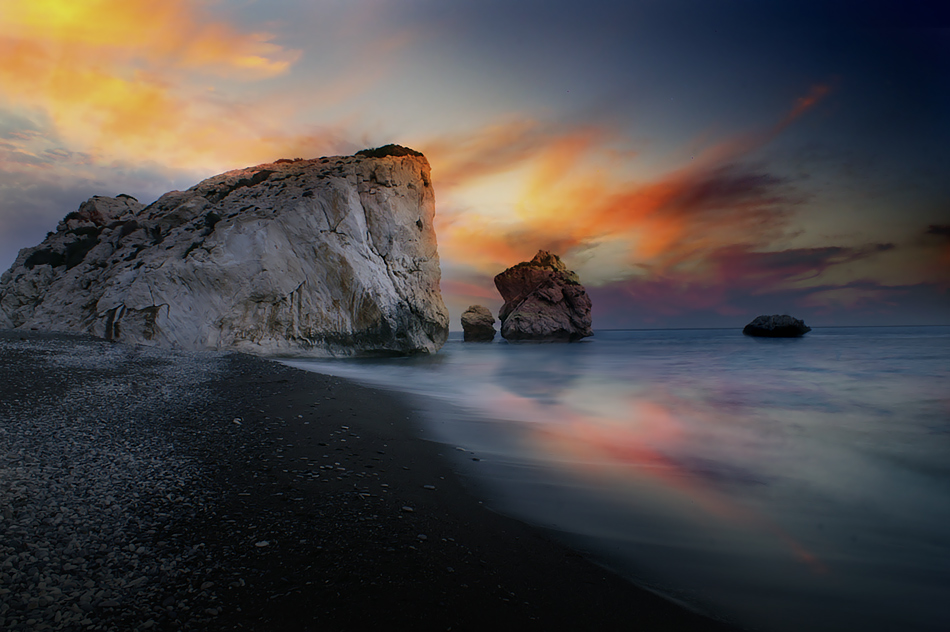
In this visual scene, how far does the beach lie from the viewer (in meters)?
1.80

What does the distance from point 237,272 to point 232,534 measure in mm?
16652

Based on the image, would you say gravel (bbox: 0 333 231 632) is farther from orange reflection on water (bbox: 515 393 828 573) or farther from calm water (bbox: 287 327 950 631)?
orange reflection on water (bbox: 515 393 828 573)

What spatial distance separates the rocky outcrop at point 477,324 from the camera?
55688 millimetres

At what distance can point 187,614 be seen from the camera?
172 cm

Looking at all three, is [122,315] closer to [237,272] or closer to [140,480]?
[237,272]

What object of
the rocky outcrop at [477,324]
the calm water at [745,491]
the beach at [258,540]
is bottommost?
the calm water at [745,491]

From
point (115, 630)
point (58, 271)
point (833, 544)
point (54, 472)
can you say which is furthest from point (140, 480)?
point (58, 271)

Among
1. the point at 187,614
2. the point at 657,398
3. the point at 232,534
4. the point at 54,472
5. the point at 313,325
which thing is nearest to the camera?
the point at 187,614

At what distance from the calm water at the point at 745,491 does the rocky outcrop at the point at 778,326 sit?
48.1 m

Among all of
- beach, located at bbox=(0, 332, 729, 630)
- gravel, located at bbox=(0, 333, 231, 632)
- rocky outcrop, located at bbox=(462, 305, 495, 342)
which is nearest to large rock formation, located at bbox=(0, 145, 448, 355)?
gravel, located at bbox=(0, 333, 231, 632)

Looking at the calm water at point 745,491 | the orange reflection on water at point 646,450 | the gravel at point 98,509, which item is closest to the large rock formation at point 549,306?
the calm water at point 745,491

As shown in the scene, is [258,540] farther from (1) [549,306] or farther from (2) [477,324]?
(2) [477,324]

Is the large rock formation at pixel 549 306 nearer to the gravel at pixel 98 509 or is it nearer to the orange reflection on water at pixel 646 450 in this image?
the orange reflection on water at pixel 646 450

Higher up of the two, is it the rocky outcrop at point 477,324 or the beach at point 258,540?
the rocky outcrop at point 477,324
